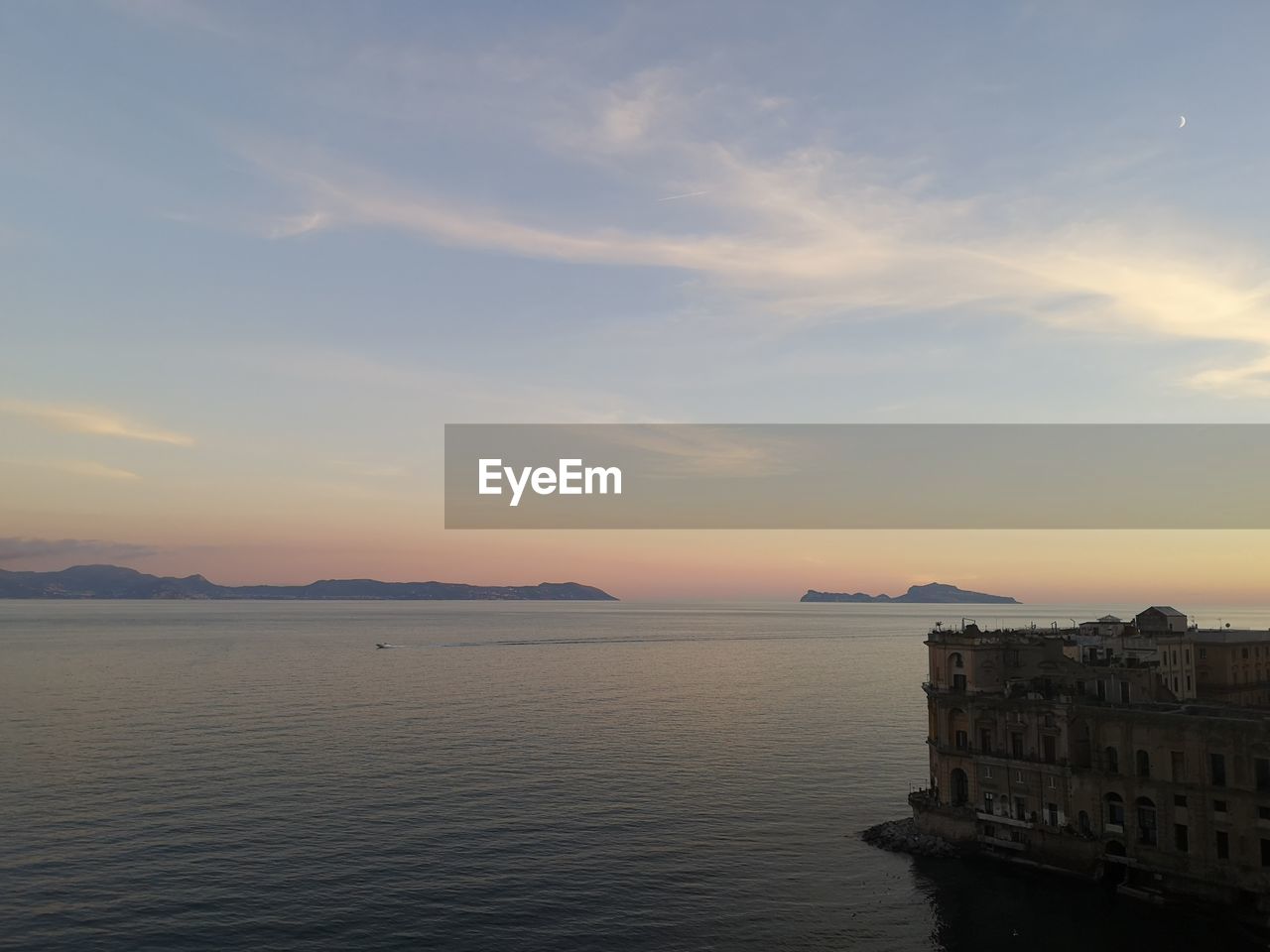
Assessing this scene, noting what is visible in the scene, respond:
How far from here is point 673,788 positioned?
9738 centimetres

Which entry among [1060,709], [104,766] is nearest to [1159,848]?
[1060,709]

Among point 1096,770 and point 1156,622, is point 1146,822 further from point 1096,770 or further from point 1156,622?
point 1156,622

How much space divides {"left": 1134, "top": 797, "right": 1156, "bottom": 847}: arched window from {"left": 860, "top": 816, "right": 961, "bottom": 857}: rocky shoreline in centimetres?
1481

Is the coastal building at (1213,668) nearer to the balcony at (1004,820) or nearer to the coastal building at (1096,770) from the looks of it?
the coastal building at (1096,770)

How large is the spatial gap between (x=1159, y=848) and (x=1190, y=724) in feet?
32.4

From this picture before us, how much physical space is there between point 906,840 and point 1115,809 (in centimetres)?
1757

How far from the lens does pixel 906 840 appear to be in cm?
7769

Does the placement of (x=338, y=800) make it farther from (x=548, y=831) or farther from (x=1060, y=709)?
(x=1060, y=709)

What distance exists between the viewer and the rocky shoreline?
75750mm

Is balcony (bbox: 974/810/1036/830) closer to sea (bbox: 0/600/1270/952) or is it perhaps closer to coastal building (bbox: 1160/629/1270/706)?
sea (bbox: 0/600/1270/952)

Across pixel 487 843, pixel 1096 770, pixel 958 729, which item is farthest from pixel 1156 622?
pixel 487 843

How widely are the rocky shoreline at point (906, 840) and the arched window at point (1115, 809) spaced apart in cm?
1290

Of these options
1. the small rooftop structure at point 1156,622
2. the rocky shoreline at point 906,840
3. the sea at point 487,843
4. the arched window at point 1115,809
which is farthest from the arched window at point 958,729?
the small rooftop structure at point 1156,622

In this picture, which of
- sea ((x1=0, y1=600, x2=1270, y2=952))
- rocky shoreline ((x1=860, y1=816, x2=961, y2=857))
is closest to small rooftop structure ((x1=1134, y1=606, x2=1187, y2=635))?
sea ((x1=0, y1=600, x2=1270, y2=952))
